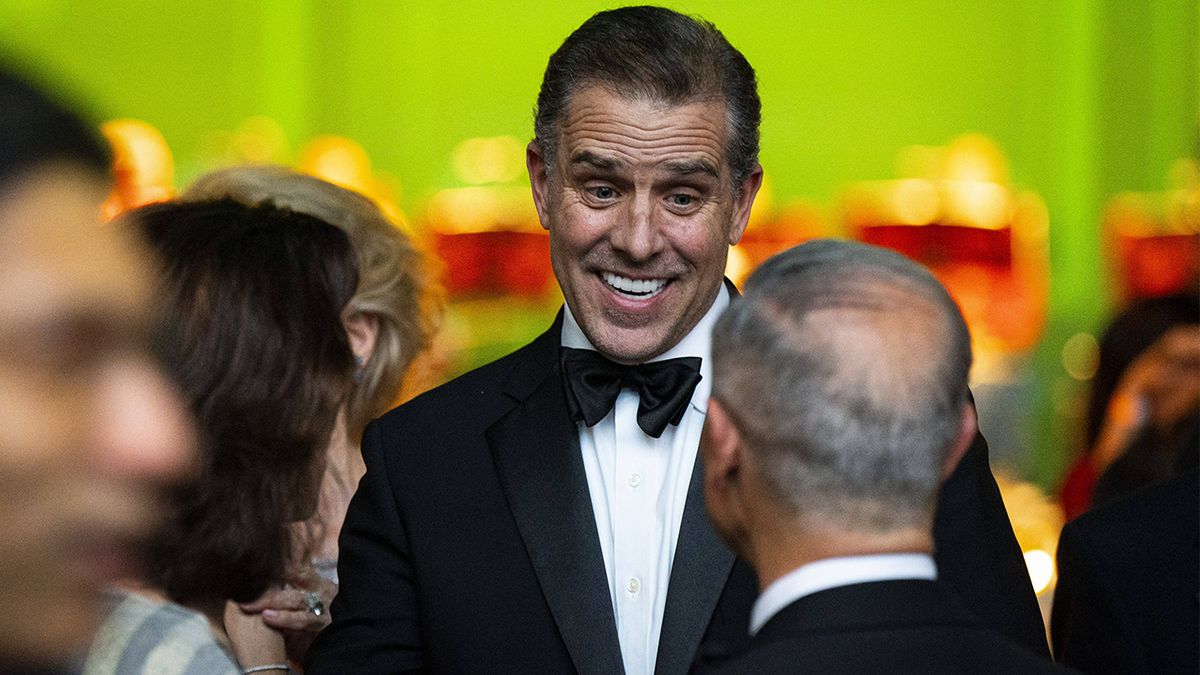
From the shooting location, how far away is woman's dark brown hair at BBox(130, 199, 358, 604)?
5.08 ft

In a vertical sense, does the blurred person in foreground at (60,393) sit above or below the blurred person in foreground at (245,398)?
above

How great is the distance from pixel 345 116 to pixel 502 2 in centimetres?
109

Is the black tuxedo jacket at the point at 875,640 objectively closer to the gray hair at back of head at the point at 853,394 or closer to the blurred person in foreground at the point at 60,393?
the gray hair at back of head at the point at 853,394

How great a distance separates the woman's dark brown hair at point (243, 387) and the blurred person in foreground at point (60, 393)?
0.82 metres

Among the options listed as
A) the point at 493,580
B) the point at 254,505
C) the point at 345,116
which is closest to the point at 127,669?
the point at 254,505

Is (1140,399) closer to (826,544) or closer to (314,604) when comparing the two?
(314,604)

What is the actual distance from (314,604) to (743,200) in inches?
36.3

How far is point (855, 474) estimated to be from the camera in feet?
3.44

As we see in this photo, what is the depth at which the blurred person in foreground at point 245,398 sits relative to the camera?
1.55m

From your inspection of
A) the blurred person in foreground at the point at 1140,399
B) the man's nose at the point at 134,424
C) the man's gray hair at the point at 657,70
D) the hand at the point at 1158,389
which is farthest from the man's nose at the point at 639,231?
the hand at the point at 1158,389

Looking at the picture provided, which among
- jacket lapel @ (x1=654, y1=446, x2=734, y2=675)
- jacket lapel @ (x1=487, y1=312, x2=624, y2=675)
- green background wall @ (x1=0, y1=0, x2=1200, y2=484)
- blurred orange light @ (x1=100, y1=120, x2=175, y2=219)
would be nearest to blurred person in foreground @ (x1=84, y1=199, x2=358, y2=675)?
jacket lapel @ (x1=487, y1=312, x2=624, y2=675)

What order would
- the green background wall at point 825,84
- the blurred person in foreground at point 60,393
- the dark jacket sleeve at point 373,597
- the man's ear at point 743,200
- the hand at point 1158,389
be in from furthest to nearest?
the green background wall at point 825,84 < the hand at point 1158,389 < the man's ear at point 743,200 < the dark jacket sleeve at point 373,597 < the blurred person in foreground at point 60,393

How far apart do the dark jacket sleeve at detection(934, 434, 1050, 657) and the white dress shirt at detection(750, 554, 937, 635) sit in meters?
Result: 0.46

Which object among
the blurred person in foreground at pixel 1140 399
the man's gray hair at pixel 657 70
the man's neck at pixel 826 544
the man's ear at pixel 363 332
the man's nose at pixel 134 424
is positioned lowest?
the blurred person in foreground at pixel 1140 399
